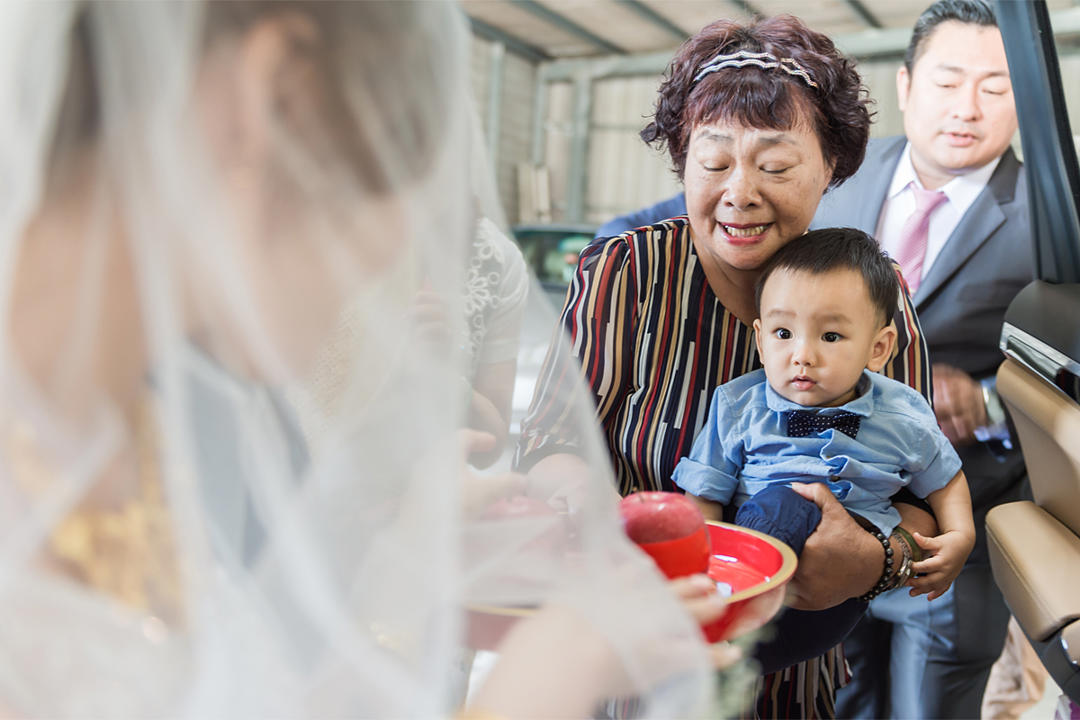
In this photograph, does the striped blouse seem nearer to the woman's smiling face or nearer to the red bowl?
the woman's smiling face

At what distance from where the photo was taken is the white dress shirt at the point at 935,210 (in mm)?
2168

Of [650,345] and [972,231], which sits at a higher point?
[972,231]

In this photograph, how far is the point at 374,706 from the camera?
66cm

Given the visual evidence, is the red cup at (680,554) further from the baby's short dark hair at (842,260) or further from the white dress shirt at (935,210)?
the white dress shirt at (935,210)

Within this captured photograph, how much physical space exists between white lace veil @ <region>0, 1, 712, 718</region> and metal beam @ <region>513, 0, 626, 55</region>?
4.86 meters

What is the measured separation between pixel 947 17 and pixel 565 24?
15.2 feet

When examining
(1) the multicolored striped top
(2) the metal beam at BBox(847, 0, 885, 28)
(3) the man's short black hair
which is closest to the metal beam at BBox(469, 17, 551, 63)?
(2) the metal beam at BBox(847, 0, 885, 28)

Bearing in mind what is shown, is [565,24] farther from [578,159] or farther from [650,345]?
[650,345]

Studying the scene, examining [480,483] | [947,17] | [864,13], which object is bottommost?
[480,483]

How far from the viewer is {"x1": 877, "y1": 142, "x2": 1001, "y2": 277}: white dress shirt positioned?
2168mm

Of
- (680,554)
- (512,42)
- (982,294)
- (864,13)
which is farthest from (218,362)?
(512,42)

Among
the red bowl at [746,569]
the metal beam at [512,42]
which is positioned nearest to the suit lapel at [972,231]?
the red bowl at [746,569]

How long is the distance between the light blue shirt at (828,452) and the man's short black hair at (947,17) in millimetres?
1087

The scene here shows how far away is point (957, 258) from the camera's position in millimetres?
2105
